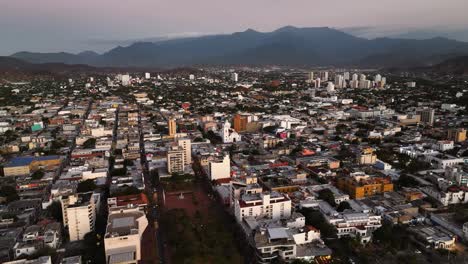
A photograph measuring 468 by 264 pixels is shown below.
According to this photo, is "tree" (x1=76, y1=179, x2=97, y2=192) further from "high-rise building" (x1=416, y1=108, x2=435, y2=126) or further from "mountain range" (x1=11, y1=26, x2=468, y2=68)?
"mountain range" (x1=11, y1=26, x2=468, y2=68)

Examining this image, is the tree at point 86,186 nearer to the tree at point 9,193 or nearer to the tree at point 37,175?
the tree at point 9,193

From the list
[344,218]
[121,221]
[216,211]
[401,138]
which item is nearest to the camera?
[121,221]

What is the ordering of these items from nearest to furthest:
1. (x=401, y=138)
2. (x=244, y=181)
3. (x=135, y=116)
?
(x=244, y=181), (x=401, y=138), (x=135, y=116)

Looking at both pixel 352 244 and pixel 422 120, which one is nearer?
pixel 352 244

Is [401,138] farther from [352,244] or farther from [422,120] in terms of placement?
[352,244]

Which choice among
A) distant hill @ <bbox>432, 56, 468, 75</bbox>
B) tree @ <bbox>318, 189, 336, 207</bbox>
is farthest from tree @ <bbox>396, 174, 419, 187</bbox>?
distant hill @ <bbox>432, 56, 468, 75</bbox>

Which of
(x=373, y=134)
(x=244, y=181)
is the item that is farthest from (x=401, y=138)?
(x=244, y=181)

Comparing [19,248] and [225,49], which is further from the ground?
[225,49]
